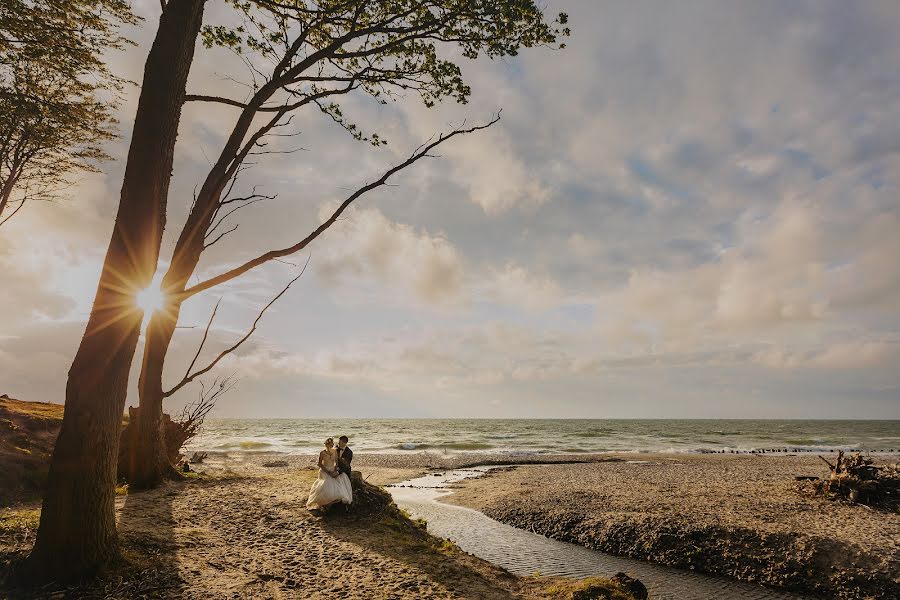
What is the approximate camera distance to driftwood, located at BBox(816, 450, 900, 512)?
15273 millimetres

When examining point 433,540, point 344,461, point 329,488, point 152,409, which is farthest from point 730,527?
point 152,409

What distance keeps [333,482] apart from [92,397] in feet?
20.3

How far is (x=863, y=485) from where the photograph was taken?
1542cm

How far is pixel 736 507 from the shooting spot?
48.8ft

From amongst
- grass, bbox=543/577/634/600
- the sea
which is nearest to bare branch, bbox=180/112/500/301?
grass, bbox=543/577/634/600

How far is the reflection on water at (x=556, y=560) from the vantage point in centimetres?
981

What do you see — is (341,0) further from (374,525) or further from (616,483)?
(616,483)

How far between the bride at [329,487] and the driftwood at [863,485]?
15686mm

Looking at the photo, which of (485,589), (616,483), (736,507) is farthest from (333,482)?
(616,483)

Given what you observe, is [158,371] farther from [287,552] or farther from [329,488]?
[287,552]

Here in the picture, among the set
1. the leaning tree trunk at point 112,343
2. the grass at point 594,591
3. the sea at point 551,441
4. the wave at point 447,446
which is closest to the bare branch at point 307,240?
the leaning tree trunk at point 112,343

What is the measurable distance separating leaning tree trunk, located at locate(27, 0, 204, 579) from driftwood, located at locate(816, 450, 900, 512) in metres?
19.7

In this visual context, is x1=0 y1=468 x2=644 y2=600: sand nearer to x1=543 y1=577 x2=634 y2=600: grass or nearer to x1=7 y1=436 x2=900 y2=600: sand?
x1=7 y1=436 x2=900 y2=600: sand

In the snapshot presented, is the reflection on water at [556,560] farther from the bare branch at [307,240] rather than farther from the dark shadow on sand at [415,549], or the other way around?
the bare branch at [307,240]
